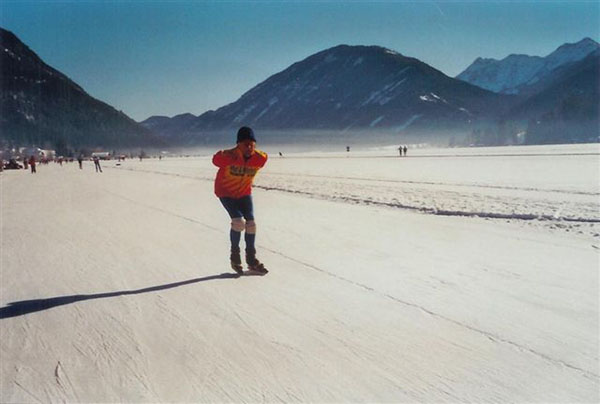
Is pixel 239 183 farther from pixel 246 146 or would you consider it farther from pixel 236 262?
pixel 236 262

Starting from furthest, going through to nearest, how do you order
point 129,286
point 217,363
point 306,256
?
1. point 306,256
2. point 129,286
3. point 217,363

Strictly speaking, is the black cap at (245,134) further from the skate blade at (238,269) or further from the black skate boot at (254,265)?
the skate blade at (238,269)

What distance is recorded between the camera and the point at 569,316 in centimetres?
328

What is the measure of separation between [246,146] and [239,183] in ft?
1.35

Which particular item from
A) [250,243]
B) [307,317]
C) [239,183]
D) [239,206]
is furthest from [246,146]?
[307,317]

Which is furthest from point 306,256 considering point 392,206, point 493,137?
point 493,137

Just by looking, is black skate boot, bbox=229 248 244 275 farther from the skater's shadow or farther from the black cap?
the black cap

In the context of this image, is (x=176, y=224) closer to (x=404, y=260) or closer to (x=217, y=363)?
(x=404, y=260)

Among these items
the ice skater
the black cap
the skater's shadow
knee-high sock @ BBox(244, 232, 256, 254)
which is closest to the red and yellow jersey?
the ice skater

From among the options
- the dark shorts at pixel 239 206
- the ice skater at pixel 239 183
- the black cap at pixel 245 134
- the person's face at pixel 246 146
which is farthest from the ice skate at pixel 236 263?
the black cap at pixel 245 134

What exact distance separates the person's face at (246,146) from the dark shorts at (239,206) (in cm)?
50

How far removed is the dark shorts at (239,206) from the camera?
15.5 ft

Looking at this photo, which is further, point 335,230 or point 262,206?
point 262,206

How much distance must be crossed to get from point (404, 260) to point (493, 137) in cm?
18344
